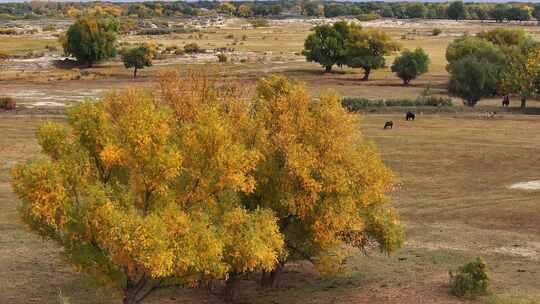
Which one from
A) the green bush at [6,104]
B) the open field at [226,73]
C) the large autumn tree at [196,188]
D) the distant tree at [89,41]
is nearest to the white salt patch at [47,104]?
the open field at [226,73]

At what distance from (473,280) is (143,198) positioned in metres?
13.8

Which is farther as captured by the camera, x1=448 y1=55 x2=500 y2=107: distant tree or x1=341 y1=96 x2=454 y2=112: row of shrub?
x1=448 y1=55 x2=500 y2=107: distant tree

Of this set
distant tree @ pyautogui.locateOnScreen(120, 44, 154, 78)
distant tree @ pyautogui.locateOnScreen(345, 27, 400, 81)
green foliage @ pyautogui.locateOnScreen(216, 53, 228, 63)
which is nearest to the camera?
distant tree @ pyautogui.locateOnScreen(120, 44, 154, 78)

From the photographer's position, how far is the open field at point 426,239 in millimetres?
29406

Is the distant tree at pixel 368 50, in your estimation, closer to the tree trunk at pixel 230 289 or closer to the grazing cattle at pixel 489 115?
the grazing cattle at pixel 489 115

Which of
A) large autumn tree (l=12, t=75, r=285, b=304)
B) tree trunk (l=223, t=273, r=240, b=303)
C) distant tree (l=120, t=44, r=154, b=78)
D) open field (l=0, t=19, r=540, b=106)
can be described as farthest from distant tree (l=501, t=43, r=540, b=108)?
large autumn tree (l=12, t=75, r=285, b=304)

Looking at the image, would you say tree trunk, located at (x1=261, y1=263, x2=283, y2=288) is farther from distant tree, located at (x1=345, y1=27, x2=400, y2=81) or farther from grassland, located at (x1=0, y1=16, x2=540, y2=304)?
distant tree, located at (x1=345, y1=27, x2=400, y2=81)

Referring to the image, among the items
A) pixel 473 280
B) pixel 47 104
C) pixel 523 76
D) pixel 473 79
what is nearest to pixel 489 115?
pixel 473 79

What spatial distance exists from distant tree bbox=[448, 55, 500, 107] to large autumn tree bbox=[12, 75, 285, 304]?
6234cm

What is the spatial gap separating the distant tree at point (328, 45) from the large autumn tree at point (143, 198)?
301 feet

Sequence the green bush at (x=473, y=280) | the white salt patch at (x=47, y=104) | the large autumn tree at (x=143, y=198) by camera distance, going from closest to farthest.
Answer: the large autumn tree at (x=143, y=198) < the green bush at (x=473, y=280) < the white salt patch at (x=47, y=104)

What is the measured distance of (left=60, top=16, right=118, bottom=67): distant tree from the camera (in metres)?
119

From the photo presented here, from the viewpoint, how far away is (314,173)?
25.6 meters

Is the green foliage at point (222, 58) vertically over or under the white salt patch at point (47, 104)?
over
